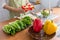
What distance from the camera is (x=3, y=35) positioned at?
1.07 meters

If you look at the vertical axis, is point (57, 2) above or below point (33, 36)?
above

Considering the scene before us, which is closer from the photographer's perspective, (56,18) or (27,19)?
(27,19)

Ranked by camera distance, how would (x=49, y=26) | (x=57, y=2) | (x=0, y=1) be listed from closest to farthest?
(x=49, y=26) < (x=57, y=2) < (x=0, y=1)

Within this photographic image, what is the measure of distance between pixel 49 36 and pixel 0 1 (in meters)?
1.57

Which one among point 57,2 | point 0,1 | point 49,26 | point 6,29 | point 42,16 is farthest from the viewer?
point 0,1

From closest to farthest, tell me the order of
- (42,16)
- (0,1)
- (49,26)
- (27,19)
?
(49,26), (27,19), (42,16), (0,1)

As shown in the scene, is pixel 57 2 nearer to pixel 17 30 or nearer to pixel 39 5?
pixel 39 5

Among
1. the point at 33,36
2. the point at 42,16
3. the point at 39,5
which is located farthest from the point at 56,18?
the point at 39,5

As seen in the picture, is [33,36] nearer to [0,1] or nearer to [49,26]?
[49,26]

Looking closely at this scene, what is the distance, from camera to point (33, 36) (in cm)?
101

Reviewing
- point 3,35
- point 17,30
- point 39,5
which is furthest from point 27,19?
point 39,5

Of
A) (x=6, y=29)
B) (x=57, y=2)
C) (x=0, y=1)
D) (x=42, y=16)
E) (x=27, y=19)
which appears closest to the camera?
(x=6, y=29)

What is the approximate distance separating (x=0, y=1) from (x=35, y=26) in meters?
1.49

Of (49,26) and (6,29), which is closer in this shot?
(49,26)
